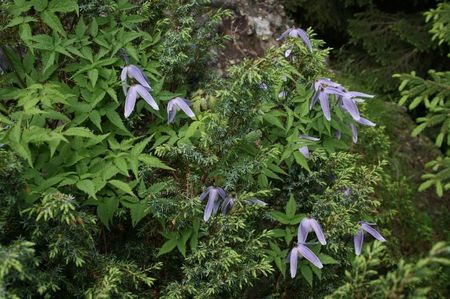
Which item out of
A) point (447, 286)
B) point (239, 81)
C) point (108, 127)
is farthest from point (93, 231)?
point (447, 286)

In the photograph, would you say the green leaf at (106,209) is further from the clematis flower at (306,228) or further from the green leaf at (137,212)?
the clematis flower at (306,228)

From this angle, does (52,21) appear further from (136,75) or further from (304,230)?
(304,230)

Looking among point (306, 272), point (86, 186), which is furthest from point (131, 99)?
point (306, 272)

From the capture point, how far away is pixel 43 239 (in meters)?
2.40

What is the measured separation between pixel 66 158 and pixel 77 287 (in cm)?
53

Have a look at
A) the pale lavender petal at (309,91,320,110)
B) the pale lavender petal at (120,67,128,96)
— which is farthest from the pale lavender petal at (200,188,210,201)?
the pale lavender petal at (309,91,320,110)

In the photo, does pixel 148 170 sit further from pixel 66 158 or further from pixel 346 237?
pixel 346 237

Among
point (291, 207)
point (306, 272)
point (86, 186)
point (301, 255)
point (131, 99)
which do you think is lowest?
point (306, 272)

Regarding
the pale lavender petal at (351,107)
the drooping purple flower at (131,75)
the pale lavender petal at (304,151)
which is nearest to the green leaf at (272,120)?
the pale lavender petal at (304,151)

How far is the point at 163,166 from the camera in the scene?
244 cm

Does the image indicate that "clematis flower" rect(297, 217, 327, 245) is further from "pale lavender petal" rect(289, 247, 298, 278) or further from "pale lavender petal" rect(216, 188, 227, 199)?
"pale lavender petal" rect(216, 188, 227, 199)

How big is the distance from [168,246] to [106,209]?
1.02ft

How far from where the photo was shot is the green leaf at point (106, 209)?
250 cm

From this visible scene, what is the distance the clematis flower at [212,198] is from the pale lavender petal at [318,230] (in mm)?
413
